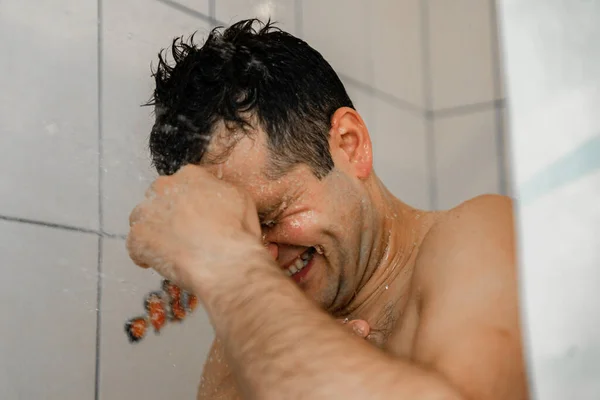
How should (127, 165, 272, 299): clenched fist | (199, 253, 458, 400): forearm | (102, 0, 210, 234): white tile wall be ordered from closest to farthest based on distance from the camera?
(199, 253, 458, 400): forearm, (127, 165, 272, 299): clenched fist, (102, 0, 210, 234): white tile wall

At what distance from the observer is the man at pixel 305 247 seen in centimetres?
59

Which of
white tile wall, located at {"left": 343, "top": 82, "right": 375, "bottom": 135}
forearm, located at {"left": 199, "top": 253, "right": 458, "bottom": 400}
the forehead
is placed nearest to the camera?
forearm, located at {"left": 199, "top": 253, "right": 458, "bottom": 400}

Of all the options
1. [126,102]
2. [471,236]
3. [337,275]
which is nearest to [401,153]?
[126,102]

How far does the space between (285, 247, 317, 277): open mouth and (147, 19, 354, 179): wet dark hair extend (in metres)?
0.08

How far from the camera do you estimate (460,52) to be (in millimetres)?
1743

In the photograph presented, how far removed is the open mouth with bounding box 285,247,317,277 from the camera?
844 millimetres

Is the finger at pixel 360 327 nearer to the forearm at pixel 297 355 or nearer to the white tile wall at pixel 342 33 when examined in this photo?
the forearm at pixel 297 355

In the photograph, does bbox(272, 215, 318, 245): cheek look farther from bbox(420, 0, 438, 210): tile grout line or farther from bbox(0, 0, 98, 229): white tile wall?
bbox(420, 0, 438, 210): tile grout line

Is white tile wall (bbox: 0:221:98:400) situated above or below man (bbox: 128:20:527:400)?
below

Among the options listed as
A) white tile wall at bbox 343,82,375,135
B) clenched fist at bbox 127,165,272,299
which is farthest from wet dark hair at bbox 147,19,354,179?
white tile wall at bbox 343,82,375,135

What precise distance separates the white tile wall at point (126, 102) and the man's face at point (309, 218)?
0.71 ft

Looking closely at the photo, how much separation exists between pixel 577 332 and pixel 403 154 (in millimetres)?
1390

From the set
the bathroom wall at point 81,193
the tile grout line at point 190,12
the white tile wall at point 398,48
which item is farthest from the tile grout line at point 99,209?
the white tile wall at point 398,48

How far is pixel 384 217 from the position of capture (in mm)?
886
